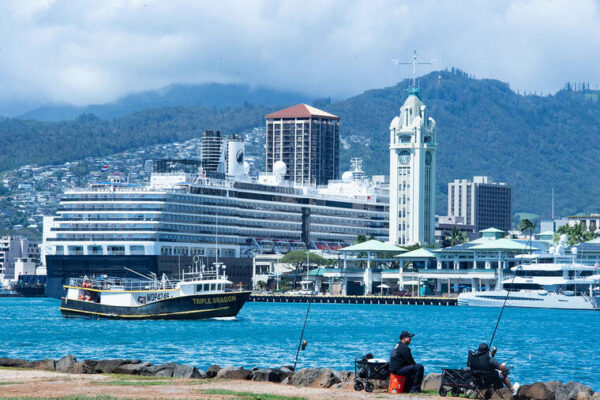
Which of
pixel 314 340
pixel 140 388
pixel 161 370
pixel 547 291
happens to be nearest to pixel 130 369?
pixel 161 370

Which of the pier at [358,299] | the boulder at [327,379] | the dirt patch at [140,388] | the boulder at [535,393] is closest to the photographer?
the dirt patch at [140,388]

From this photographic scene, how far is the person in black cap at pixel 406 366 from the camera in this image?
120ft

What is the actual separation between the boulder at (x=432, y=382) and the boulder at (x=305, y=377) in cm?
356

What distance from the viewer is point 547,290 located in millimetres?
159750

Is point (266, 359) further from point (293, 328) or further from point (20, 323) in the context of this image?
point (20, 323)

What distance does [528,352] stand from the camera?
7456cm

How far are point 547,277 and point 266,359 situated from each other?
10213cm

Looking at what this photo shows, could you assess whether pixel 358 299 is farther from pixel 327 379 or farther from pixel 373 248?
pixel 327 379

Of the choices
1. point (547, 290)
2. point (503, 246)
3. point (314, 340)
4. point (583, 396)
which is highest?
point (503, 246)

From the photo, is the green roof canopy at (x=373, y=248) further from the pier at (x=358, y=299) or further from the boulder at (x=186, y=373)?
the boulder at (x=186, y=373)

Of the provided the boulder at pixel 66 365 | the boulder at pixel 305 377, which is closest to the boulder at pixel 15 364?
the boulder at pixel 66 365

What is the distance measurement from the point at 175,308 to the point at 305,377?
62048 mm

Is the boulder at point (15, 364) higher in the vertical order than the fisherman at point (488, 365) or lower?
lower

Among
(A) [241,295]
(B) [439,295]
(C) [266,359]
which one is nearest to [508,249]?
(B) [439,295]
